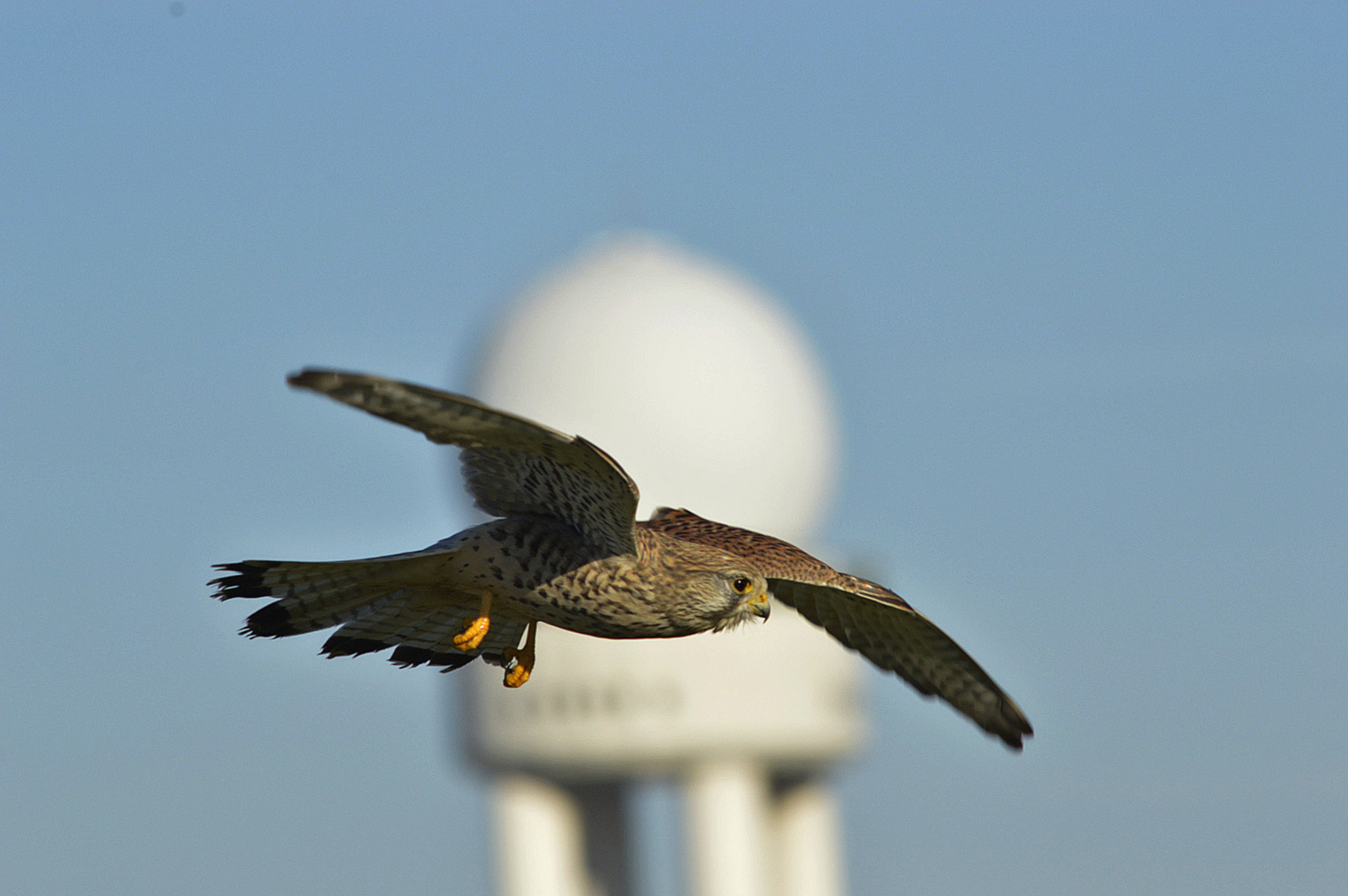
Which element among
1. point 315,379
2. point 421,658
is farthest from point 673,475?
point 315,379

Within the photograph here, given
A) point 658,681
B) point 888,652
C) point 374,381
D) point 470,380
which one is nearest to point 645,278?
point 470,380

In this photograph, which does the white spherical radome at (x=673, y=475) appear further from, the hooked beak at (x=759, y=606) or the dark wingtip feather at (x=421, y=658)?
the hooked beak at (x=759, y=606)

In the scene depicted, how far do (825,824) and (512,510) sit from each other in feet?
114

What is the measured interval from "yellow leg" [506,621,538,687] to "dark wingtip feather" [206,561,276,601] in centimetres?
113

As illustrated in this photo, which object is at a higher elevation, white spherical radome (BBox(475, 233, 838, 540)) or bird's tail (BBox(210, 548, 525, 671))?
white spherical radome (BBox(475, 233, 838, 540))

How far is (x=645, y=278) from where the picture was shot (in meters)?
36.6

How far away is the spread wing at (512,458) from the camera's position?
704cm

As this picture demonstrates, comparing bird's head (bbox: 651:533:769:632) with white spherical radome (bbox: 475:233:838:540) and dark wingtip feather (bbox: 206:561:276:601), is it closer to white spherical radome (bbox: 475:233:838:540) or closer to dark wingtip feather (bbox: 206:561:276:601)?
dark wingtip feather (bbox: 206:561:276:601)

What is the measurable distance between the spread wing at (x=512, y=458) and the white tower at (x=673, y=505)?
22.7 m

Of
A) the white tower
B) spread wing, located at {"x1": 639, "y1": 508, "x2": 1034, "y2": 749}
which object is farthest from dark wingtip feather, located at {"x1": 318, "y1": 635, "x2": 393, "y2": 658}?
the white tower

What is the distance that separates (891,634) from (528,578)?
2.41 m

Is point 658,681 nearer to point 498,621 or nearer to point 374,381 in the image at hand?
point 498,621

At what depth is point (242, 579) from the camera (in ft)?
28.7

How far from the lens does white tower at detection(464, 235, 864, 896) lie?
33.8m
